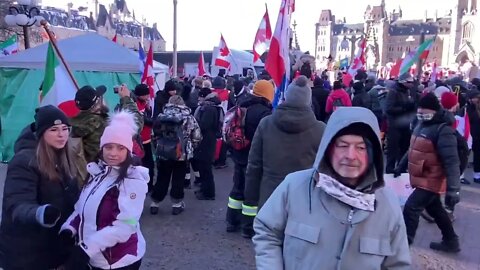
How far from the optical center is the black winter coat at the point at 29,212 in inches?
109

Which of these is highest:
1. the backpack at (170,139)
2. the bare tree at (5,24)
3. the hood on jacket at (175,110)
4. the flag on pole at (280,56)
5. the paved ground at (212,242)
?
the bare tree at (5,24)

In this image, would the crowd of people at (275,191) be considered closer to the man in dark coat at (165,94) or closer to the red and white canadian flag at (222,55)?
the man in dark coat at (165,94)

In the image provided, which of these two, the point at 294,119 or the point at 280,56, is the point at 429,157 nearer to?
the point at 294,119

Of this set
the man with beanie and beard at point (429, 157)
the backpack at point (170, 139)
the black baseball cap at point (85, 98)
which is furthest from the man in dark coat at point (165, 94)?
the man with beanie and beard at point (429, 157)

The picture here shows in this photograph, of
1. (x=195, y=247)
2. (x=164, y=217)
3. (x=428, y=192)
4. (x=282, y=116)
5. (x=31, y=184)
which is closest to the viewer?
(x=31, y=184)

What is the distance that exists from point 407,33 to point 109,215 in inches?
5299

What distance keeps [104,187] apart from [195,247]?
2812 millimetres

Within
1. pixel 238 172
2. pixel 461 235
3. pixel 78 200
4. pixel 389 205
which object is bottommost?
pixel 461 235

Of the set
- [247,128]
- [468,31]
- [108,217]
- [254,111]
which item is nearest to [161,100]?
[247,128]

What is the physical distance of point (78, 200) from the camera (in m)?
2.98

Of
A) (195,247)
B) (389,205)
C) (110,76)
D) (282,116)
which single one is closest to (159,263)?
(195,247)

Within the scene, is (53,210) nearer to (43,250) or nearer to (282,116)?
(43,250)

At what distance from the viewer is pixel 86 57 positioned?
32.9 feet

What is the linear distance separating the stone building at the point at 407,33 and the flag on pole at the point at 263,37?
86.2m
